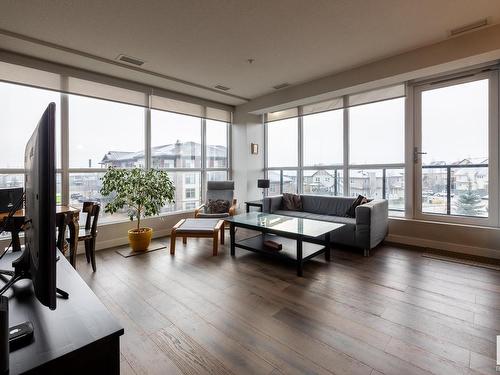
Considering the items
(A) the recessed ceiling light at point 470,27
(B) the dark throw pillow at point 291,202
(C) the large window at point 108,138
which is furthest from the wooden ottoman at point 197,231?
(A) the recessed ceiling light at point 470,27

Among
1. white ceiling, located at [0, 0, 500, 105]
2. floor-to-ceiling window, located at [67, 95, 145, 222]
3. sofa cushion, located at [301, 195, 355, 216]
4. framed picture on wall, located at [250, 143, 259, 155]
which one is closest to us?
white ceiling, located at [0, 0, 500, 105]

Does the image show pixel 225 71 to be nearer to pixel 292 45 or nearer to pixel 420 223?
pixel 292 45

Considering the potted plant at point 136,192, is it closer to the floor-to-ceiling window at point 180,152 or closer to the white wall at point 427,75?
Result: the floor-to-ceiling window at point 180,152

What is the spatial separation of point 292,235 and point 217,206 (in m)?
2.05

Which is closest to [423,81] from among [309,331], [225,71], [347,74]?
[347,74]

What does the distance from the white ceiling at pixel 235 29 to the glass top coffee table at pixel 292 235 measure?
220 centimetres

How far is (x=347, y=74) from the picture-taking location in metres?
4.01

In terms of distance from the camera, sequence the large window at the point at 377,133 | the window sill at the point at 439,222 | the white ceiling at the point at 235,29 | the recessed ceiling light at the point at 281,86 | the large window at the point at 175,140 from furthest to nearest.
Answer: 1. the large window at the point at 175,140
2. the recessed ceiling light at the point at 281,86
3. the large window at the point at 377,133
4. the window sill at the point at 439,222
5. the white ceiling at the point at 235,29

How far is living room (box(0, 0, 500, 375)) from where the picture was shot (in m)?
1.60

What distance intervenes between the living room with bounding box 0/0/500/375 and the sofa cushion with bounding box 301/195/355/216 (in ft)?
0.08

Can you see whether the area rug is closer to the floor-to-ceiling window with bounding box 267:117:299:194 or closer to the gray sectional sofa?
the gray sectional sofa

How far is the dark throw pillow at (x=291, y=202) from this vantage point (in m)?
4.83

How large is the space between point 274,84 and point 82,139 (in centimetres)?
317

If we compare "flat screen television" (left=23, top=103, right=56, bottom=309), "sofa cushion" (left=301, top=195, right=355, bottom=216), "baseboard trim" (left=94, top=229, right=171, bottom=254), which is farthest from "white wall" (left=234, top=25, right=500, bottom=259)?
"flat screen television" (left=23, top=103, right=56, bottom=309)
